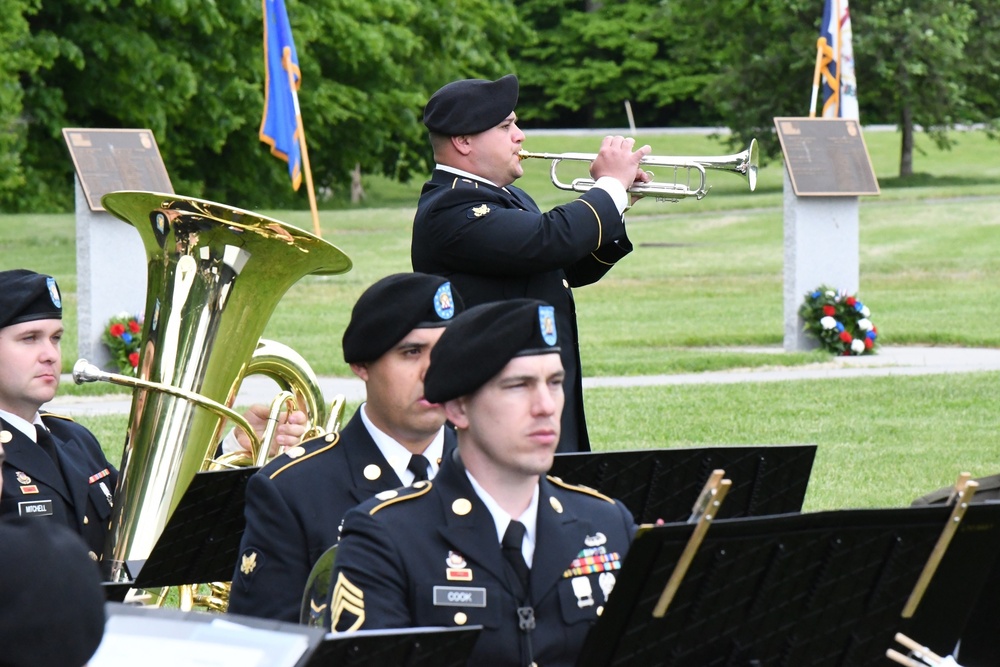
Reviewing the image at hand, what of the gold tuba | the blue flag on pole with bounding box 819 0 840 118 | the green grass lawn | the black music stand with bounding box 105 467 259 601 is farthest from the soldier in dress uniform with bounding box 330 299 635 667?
the blue flag on pole with bounding box 819 0 840 118

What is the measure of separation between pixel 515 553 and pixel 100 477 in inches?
75.6

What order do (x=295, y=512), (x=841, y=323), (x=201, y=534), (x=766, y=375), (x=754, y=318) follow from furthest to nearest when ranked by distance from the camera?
(x=754, y=318), (x=841, y=323), (x=766, y=375), (x=201, y=534), (x=295, y=512)

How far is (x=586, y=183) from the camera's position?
5816 millimetres

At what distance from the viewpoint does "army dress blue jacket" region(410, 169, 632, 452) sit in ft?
15.1

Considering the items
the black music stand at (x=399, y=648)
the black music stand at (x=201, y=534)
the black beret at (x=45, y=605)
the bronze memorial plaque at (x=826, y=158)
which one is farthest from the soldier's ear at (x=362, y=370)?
the bronze memorial plaque at (x=826, y=158)

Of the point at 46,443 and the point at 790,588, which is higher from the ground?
the point at 790,588

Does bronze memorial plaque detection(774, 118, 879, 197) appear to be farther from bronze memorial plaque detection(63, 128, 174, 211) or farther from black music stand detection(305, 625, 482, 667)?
black music stand detection(305, 625, 482, 667)

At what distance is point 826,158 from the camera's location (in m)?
14.1

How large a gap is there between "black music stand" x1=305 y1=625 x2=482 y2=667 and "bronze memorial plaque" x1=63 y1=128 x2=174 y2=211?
1075 cm

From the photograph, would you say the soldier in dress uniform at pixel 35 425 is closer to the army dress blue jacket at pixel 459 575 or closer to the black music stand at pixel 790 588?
the army dress blue jacket at pixel 459 575

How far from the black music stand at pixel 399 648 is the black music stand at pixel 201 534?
1336mm

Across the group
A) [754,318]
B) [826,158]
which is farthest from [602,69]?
[826,158]

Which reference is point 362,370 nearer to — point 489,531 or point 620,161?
point 489,531

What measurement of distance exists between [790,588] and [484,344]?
0.71 meters
